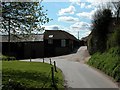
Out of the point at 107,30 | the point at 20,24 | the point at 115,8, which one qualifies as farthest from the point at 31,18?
the point at 115,8

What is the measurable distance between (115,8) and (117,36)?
23194 millimetres

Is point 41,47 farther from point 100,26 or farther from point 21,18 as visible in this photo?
point 21,18

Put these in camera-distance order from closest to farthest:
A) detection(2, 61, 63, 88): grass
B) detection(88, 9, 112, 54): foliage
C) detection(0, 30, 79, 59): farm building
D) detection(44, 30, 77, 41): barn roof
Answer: detection(2, 61, 63, 88): grass
detection(88, 9, 112, 54): foliage
detection(0, 30, 79, 59): farm building
detection(44, 30, 77, 41): barn roof

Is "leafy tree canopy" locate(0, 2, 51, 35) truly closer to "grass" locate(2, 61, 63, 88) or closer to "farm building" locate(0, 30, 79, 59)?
"grass" locate(2, 61, 63, 88)

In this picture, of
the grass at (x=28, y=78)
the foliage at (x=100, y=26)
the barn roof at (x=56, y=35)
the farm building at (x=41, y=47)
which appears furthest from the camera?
the barn roof at (x=56, y=35)

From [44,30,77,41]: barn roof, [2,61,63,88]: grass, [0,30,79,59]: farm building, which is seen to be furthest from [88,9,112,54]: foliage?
[44,30,77,41]: barn roof

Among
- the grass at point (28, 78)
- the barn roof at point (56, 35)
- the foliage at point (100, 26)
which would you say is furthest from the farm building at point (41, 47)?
the grass at point (28, 78)

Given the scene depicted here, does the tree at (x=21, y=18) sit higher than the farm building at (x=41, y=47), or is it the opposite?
the tree at (x=21, y=18)

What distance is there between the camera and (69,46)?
8125 cm

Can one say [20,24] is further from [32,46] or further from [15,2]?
[32,46]

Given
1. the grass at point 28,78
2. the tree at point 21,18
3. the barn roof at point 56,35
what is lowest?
the barn roof at point 56,35

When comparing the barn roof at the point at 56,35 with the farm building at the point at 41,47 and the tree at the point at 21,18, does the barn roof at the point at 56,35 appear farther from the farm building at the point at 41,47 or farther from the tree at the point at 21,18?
the tree at the point at 21,18

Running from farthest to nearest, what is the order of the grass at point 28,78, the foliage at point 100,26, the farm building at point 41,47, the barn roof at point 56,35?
the barn roof at point 56,35, the farm building at point 41,47, the foliage at point 100,26, the grass at point 28,78

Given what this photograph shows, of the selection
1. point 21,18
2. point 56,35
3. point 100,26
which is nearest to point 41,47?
point 56,35
